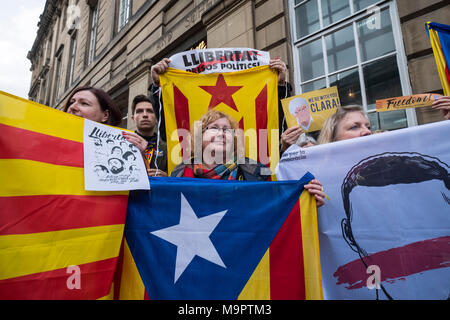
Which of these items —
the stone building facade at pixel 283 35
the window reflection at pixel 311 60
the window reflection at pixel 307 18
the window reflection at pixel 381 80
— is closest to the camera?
the stone building facade at pixel 283 35

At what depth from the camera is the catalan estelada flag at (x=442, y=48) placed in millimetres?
1813

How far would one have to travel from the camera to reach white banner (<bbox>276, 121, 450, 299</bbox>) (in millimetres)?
1284

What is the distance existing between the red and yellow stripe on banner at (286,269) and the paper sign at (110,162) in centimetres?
37

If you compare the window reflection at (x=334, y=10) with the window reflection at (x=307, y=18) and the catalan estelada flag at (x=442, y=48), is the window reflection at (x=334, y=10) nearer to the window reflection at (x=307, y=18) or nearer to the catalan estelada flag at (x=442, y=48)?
the window reflection at (x=307, y=18)

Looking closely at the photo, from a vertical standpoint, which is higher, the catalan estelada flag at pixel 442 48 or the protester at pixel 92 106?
the catalan estelada flag at pixel 442 48

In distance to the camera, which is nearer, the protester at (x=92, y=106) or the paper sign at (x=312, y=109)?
the protester at (x=92, y=106)

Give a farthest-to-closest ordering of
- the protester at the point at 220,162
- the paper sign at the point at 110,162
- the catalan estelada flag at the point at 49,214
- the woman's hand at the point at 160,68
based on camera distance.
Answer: the woman's hand at the point at 160,68 → the protester at the point at 220,162 → the paper sign at the point at 110,162 → the catalan estelada flag at the point at 49,214

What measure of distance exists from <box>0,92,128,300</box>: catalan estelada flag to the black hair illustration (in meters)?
1.38

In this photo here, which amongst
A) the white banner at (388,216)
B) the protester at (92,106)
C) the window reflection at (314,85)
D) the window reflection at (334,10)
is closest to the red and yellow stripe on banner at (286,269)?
the white banner at (388,216)

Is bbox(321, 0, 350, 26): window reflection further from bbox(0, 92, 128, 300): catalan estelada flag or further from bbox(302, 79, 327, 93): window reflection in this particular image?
bbox(0, 92, 128, 300): catalan estelada flag
